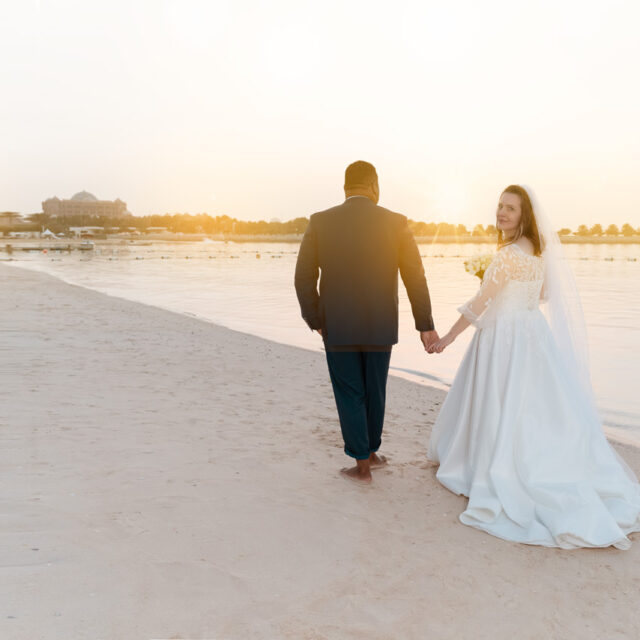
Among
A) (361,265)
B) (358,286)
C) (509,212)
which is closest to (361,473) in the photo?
(358,286)

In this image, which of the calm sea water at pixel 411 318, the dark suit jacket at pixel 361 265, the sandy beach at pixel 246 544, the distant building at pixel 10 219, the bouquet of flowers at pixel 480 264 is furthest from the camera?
the distant building at pixel 10 219

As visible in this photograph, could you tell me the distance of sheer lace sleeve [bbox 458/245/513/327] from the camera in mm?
3949

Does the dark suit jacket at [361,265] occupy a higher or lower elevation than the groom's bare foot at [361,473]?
higher

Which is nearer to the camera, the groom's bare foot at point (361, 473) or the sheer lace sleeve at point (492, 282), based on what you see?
the sheer lace sleeve at point (492, 282)

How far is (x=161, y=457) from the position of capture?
14.3 ft

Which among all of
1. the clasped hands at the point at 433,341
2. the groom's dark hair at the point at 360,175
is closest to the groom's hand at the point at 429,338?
the clasped hands at the point at 433,341

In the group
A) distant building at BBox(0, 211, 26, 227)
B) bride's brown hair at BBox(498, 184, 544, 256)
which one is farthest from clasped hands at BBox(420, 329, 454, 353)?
distant building at BBox(0, 211, 26, 227)

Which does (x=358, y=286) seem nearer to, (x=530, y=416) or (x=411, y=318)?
(x=530, y=416)

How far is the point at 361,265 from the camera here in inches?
156

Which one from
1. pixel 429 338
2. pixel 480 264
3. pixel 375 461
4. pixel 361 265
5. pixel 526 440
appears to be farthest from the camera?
pixel 480 264

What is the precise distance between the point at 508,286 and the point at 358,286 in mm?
998

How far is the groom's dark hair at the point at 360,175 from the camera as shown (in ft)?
13.1

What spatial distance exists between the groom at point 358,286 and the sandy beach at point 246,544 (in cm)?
67

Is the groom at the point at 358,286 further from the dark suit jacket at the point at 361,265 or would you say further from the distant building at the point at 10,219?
the distant building at the point at 10,219
